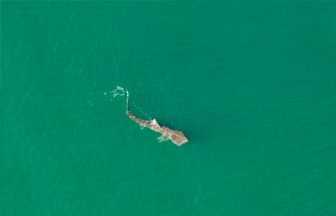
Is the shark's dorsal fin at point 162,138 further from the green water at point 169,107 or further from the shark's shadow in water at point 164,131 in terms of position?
the green water at point 169,107

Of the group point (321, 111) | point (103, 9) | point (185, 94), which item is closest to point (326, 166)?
point (321, 111)

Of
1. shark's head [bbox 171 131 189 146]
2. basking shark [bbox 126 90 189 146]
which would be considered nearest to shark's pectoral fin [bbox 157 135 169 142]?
basking shark [bbox 126 90 189 146]

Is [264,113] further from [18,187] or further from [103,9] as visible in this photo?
[18,187]

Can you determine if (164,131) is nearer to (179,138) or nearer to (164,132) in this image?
(164,132)

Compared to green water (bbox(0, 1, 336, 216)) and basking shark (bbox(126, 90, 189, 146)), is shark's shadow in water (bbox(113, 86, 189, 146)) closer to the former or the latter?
basking shark (bbox(126, 90, 189, 146))

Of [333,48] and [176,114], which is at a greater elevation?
[333,48]

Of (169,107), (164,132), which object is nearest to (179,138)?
(164,132)
